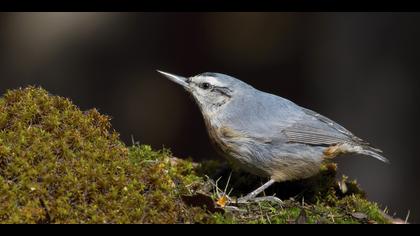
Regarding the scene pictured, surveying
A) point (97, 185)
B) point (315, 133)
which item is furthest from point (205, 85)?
point (97, 185)

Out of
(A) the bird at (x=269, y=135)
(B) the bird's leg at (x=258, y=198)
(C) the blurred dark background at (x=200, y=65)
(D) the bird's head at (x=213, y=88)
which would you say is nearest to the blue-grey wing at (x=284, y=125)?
(A) the bird at (x=269, y=135)

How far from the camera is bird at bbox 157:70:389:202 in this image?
17.8 feet

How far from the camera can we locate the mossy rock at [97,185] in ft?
13.2

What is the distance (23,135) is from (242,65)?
6069 mm

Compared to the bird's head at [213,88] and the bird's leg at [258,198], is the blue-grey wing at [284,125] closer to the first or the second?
the bird's head at [213,88]

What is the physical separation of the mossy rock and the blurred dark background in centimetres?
431

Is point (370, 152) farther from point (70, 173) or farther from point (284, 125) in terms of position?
point (70, 173)

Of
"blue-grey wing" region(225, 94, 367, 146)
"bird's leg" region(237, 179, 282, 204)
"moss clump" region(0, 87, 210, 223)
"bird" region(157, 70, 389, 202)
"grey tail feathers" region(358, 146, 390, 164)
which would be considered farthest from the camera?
"grey tail feathers" region(358, 146, 390, 164)

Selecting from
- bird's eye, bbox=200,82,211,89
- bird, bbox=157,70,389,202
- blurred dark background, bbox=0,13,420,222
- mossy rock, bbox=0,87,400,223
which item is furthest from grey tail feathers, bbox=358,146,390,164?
blurred dark background, bbox=0,13,420,222

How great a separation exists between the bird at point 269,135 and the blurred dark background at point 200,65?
3.85 meters

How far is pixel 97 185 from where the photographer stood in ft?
13.7

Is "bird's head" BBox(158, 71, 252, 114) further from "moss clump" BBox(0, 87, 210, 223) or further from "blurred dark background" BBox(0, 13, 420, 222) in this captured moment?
"blurred dark background" BBox(0, 13, 420, 222)

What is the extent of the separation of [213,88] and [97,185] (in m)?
2.06

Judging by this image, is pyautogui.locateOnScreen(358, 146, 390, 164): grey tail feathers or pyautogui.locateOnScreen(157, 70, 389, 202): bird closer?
pyautogui.locateOnScreen(157, 70, 389, 202): bird
